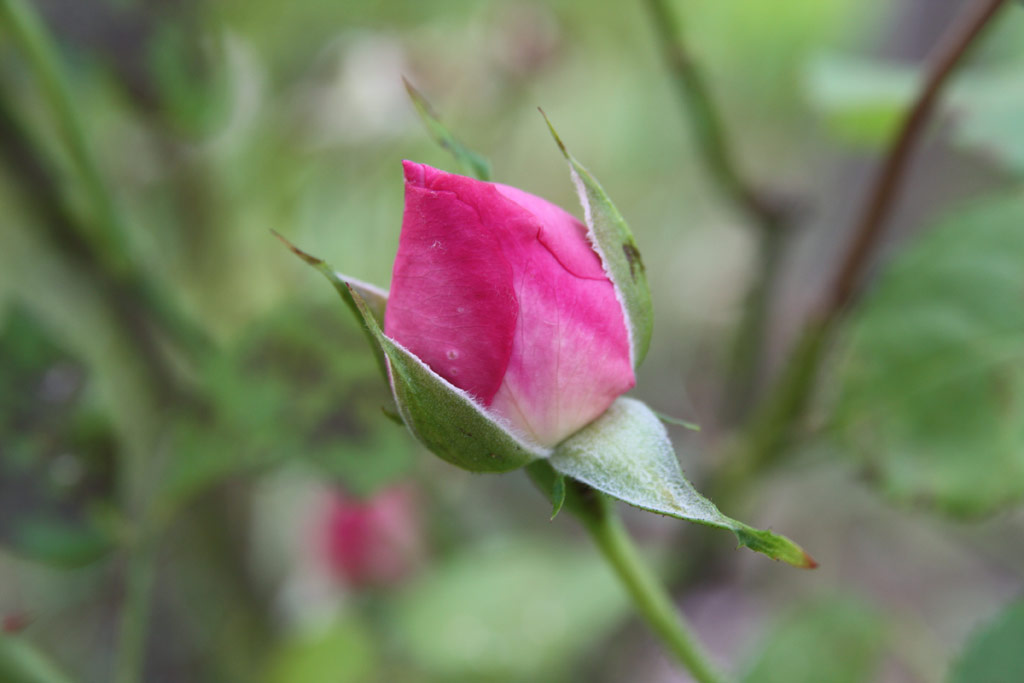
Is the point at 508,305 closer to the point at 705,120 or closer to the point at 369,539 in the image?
the point at 705,120

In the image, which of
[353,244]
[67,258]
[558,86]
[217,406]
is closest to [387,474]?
[217,406]

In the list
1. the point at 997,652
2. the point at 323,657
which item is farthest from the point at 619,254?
the point at 323,657

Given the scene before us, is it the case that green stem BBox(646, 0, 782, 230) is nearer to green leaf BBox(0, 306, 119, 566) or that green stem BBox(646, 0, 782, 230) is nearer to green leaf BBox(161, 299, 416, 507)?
green leaf BBox(161, 299, 416, 507)

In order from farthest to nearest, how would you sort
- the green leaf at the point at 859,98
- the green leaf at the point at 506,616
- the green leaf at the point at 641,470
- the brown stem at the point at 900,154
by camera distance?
1. the green leaf at the point at 506,616
2. the green leaf at the point at 859,98
3. the brown stem at the point at 900,154
4. the green leaf at the point at 641,470

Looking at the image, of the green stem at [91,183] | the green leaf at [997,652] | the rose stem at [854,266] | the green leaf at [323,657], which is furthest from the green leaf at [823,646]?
the green stem at [91,183]

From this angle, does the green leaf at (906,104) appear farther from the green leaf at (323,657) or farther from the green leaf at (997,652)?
the green leaf at (323,657)

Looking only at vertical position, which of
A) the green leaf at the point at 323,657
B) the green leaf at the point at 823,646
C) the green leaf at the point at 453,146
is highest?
the green leaf at the point at 453,146
